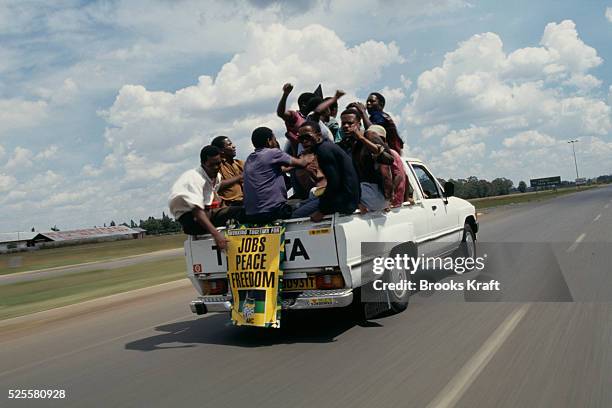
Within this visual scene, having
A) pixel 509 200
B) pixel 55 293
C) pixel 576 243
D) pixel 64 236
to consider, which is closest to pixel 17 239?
pixel 64 236

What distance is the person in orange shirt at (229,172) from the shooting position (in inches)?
308

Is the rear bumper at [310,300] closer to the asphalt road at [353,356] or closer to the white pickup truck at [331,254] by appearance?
the white pickup truck at [331,254]

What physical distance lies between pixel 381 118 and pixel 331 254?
3.41 metres

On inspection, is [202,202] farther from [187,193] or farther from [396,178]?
[396,178]

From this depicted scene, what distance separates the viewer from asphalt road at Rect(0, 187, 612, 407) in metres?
4.34

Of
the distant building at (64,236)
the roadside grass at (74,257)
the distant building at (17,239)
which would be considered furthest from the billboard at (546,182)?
the distant building at (17,239)

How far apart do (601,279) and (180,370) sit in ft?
21.2

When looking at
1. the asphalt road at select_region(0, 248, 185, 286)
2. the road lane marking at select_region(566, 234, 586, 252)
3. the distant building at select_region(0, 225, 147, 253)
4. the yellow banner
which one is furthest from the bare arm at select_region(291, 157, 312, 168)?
the distant building at select_region(0, 225, 147, 253)

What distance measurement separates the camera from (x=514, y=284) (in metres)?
8.51

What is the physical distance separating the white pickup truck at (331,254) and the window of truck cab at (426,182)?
1.10 ft

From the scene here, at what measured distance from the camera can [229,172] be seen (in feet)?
26.1

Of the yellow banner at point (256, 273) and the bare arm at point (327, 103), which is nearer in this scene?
the yellow banner at point (256, 273)

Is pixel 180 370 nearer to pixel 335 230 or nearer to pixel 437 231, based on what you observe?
pixel 335 230

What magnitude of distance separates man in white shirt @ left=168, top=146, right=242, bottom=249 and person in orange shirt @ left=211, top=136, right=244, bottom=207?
51 centimetres
